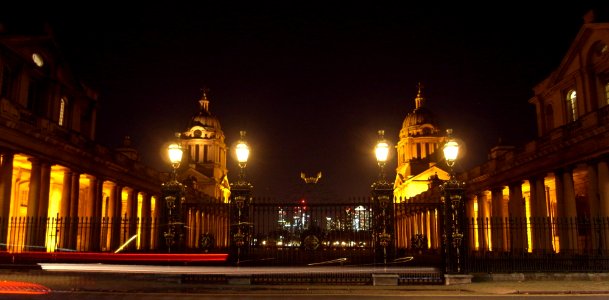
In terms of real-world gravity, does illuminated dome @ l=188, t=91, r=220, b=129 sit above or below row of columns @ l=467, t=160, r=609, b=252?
above

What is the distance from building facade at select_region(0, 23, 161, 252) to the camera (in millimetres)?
27094

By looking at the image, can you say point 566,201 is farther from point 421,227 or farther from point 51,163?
point 51,163

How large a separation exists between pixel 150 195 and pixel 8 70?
17618mm

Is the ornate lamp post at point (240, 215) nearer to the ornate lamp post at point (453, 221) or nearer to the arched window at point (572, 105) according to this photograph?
the ornate lamp post at point (453, 221)

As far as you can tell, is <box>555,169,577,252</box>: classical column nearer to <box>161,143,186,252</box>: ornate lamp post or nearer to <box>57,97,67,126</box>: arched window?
<box>161,143,186,252</box>: ornate lamp post

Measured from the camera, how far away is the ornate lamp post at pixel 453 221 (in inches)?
762

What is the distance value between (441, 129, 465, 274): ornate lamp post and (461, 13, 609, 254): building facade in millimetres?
6493

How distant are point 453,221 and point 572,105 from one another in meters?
25.8

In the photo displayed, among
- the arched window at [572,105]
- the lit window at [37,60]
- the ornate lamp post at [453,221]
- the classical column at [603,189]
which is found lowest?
the ornate lamp post at [453,221]

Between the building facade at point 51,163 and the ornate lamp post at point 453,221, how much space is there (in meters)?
11.2

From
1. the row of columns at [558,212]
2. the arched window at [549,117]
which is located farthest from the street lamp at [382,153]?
the arched window at [549,117]

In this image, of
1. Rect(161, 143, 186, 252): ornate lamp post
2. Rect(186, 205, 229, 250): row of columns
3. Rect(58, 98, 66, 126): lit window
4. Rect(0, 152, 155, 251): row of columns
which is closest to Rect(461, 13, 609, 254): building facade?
Rect(186, 205, 229, 250): row of columns

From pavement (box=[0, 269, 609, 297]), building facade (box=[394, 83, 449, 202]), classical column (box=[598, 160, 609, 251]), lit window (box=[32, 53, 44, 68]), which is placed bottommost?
pavement (box=[0, 269, 609, 297])

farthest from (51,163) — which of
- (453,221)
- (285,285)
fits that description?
(453,221)
